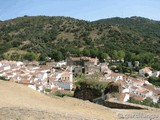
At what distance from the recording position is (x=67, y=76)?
57.0m


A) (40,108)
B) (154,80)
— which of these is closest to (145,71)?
(154,80)

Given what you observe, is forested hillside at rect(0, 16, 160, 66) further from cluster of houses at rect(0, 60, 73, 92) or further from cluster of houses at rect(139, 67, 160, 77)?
cluster of houses at rect(0, 60, 73, 92)

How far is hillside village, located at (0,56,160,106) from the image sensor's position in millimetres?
45062

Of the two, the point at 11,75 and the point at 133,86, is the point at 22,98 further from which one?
the point at 11,75

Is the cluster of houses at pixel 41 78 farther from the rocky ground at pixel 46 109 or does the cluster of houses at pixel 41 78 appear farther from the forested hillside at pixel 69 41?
the rocky ground at pixel 46 109

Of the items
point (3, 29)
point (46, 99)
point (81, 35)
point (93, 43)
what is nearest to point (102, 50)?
point (93, 43)

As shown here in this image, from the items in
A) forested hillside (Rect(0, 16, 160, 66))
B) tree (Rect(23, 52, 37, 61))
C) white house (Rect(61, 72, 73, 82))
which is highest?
forested hillside (Rect(0, 16, 160, 66))

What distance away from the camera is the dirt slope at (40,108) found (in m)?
9.90

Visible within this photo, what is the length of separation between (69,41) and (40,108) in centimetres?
8541

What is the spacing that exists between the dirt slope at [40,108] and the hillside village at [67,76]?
78.2 ft

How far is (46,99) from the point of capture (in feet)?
45.1

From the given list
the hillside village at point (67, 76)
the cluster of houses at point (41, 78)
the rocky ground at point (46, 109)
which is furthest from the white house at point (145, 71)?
the rocky ground at point (46, 109)

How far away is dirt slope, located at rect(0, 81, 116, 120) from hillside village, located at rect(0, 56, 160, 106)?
78.2ft

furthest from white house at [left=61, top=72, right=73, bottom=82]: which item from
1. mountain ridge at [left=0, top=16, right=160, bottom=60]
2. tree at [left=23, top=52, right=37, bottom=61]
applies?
tree at [left=23, top=52, right=37, bottom=61]
